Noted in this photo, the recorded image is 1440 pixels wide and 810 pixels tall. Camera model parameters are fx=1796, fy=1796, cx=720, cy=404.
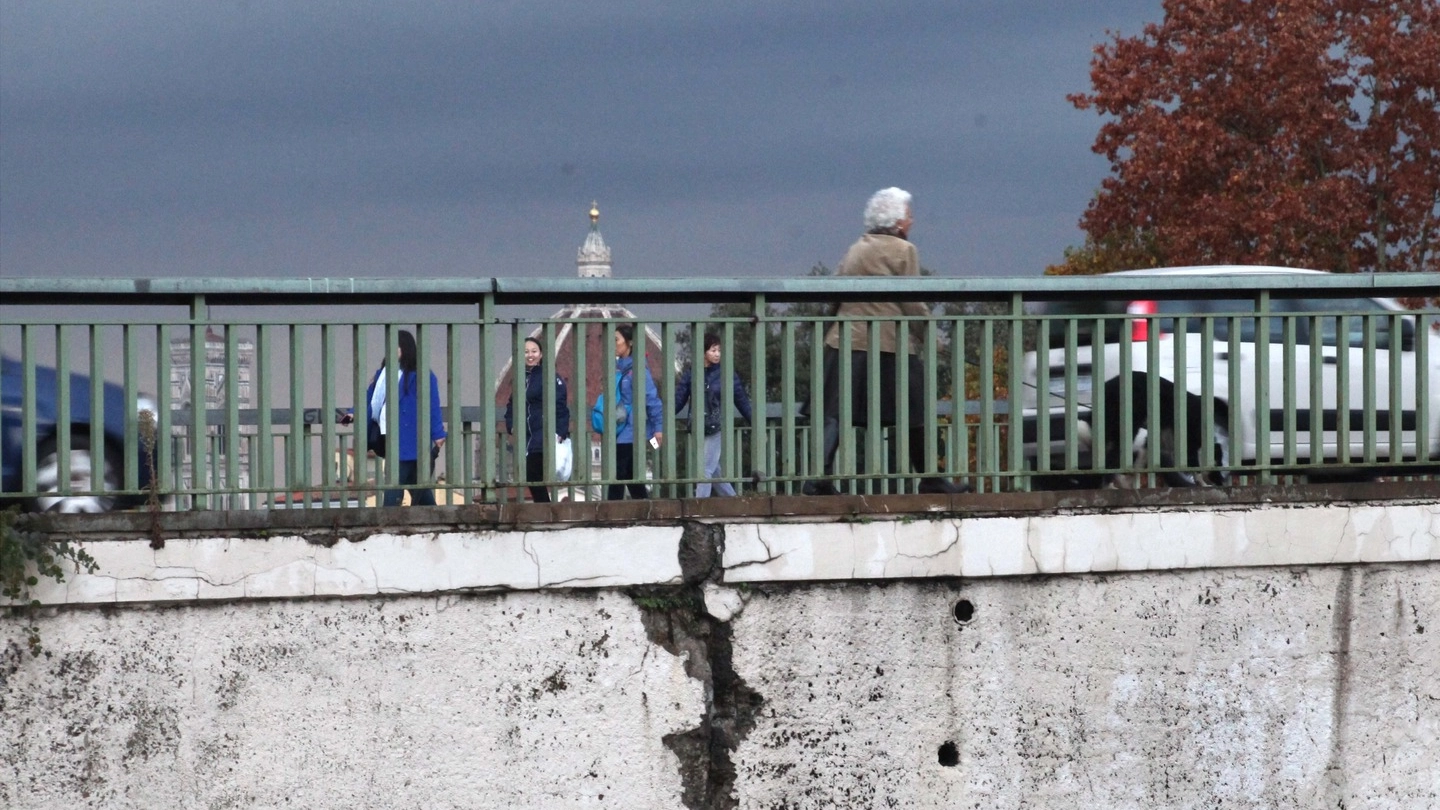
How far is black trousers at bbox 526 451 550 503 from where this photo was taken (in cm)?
714

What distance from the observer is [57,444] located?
670 centimetres

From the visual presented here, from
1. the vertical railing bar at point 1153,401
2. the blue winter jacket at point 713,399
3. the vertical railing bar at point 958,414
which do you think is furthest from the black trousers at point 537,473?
the vertical railing bar at point 1153,401

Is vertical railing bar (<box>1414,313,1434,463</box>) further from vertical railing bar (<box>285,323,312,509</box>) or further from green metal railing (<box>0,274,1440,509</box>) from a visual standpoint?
vertical railing bar (<box>285,323,312,509</box>)

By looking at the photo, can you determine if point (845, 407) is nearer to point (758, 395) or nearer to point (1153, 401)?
point (758, 395)

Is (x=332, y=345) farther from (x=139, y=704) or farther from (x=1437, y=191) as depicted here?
(x=1437, y=191)

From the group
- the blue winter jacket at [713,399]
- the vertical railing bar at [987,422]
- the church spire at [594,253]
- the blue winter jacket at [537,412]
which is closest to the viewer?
the blue winter jacket at [537,412]

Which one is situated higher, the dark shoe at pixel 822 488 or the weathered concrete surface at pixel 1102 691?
the dark shoe at pixel 822 488

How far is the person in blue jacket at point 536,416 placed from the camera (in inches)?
281

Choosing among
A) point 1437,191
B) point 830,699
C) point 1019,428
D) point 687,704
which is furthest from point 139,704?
point 1437,191

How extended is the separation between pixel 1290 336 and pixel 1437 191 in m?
21.7

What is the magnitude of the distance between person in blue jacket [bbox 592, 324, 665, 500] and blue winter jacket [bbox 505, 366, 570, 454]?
0.22 m

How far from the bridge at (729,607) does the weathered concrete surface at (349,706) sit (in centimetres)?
1

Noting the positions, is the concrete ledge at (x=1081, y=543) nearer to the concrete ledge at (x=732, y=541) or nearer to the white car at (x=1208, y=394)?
the concrete ledge at (x=732, y=541)

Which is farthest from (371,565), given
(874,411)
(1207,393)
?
(1207,393)
